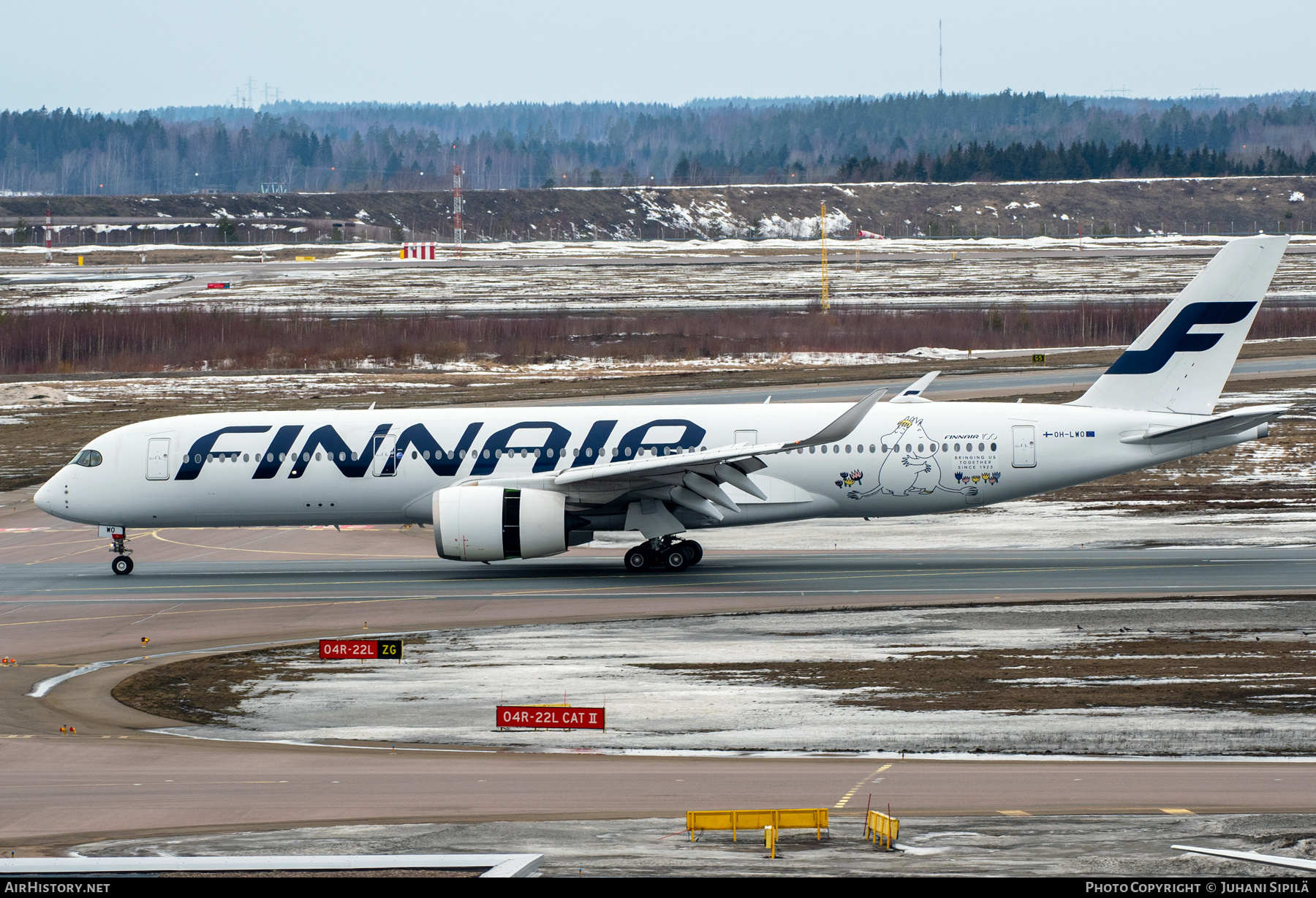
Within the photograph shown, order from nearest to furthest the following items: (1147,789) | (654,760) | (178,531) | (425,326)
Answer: (1147,789)
(654,760)
(178,531)
(425,326)

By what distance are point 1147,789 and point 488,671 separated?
11.9 m

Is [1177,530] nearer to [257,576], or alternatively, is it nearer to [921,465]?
[921,465]

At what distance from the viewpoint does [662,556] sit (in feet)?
115

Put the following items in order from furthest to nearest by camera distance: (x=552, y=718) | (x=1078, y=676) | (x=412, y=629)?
1. (x=412, y=629)
2. (x=1078, y=676)
3. (x=552, y=718)

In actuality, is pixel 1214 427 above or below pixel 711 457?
above

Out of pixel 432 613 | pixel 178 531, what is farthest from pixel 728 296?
pixel 432 613

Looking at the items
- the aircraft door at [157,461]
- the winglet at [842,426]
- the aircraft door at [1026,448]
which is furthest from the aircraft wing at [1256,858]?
the aircraft door at [157,461]

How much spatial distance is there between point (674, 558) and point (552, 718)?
14.5 m

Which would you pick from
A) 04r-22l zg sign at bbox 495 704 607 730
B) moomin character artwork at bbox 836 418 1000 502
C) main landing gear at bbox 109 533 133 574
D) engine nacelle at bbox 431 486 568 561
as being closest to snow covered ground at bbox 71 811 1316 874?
04r-22l zg sign at bbox 495 704 607 730

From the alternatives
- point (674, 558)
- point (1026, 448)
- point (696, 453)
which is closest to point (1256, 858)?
point (696, 453)

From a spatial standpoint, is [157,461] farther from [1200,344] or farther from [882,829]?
[882,829]

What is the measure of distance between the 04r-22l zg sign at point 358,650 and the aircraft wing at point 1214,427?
19.0 m

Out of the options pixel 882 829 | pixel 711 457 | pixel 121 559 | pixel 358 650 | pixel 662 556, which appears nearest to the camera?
pixel 882 829

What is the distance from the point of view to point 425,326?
8575 centimetres
